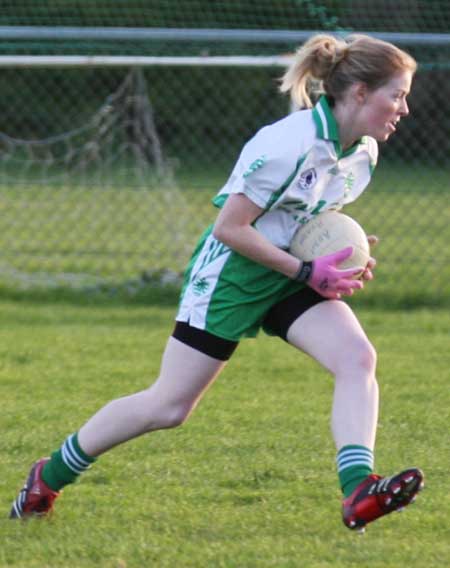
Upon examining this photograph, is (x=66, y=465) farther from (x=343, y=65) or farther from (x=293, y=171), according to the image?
(x=343, y=65)

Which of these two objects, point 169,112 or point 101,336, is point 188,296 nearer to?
point 101,336

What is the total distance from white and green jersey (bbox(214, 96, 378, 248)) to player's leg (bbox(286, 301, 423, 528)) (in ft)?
1.00

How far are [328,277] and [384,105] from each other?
0.57m

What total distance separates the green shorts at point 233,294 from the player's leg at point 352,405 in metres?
0.12

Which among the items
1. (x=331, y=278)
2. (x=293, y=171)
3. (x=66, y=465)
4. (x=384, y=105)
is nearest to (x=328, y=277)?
(x=331, y=278)

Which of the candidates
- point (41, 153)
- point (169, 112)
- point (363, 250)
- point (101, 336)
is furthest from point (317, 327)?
point (169, 112)

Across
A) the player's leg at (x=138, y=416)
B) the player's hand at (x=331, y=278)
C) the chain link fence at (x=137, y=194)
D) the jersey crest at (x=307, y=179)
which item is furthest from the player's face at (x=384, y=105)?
the chain link fence at (x=137, y=194)

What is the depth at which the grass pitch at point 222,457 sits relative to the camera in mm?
3904

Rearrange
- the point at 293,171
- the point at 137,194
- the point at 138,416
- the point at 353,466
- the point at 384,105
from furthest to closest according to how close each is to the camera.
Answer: the point at 137,194, the point at 138,416, the point at 384,105, the point at 293,171, the point at 353,466

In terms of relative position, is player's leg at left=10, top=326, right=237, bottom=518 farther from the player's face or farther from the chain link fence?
the chain link fence

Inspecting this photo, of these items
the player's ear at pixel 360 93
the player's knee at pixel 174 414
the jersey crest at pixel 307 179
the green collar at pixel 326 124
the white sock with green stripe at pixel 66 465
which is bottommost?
the white sock with green stripe at pixel 66 465

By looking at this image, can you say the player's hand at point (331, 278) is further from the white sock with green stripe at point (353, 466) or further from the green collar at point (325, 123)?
the white sock with green stripe at point (353, 466)

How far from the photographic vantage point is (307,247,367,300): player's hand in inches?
154

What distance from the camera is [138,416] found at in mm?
4109
